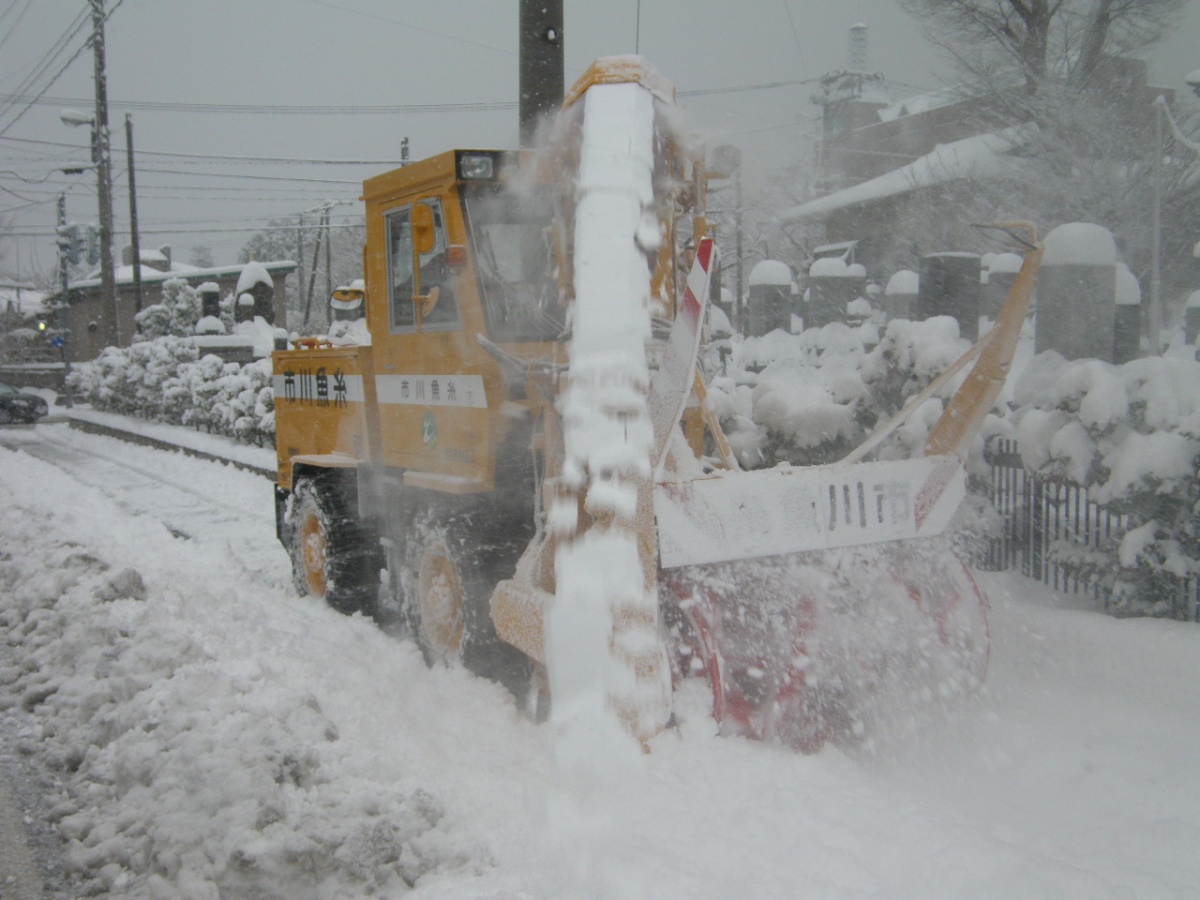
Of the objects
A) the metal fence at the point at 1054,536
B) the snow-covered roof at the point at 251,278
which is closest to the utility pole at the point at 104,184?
the snow-covered roof at the point at 251,278

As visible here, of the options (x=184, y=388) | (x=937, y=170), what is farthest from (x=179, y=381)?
(x=937, y=170)

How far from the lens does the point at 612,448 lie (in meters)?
3.56

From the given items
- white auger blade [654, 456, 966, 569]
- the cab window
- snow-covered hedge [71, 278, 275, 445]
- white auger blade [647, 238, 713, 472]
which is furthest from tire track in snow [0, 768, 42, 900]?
snow-covered hedge [71, 278, 275, 445]

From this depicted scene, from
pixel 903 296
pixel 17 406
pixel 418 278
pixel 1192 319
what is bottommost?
pixel 17 406

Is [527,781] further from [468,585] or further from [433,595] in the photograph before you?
[433,595]

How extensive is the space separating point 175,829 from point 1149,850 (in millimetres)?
3396

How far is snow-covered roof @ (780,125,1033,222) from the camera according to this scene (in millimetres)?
21000

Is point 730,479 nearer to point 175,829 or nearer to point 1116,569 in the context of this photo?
point 175,829

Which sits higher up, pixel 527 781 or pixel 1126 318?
pixel 1126 318

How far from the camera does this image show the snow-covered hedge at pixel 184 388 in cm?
1764

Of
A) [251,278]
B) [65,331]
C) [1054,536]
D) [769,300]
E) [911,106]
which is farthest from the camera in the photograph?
[65,331]

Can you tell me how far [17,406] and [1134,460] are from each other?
2885 centimetres

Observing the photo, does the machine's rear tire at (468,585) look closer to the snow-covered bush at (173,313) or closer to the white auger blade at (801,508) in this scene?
the white auger blade at (801,508)

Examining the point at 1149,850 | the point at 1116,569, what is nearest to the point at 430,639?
the point at 1149,850
